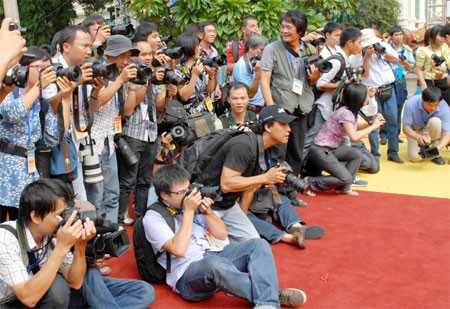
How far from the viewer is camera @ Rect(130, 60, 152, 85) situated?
3.53 meters

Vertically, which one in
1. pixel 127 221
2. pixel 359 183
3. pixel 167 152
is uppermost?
pixel 167 152

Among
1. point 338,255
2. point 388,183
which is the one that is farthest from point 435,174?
point 338,255

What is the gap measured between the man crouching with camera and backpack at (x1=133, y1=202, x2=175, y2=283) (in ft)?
1.79

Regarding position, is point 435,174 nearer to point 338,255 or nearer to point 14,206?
point 338,255

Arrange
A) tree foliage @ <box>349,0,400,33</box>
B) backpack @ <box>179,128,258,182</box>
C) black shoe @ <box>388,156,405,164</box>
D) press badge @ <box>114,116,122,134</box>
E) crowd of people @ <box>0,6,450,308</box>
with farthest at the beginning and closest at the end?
tree foliage @ <box>349,0,400,33</box>
black shoe @ <box>388,156,405,164</box>
press badge @ <box>114,116,122,134</box>
backpack @ <box>179,128,258,182</box>
crowd of people @ <box>0,6,450,308</box>

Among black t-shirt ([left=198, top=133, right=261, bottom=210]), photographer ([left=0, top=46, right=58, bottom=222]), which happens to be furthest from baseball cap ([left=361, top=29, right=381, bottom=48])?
photographer ([left=0, top=46, right=58, bottom=222])

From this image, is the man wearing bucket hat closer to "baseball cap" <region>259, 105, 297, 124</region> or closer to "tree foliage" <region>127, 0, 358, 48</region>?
"tree foliage" <region>127, 0, 358, 48</region>

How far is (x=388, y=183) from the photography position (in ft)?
17.6

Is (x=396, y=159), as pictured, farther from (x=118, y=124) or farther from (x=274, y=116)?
(x=118, y=124)

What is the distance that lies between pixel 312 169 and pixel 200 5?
2522 mm

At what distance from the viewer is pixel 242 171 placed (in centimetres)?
332

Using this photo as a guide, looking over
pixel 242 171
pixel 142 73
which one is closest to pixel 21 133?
pixel 142 73

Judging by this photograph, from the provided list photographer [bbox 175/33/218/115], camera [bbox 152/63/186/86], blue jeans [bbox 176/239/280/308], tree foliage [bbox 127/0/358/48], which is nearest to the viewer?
blue jeans [bbox 176/239/280/308]

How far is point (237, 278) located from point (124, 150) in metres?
1.39
